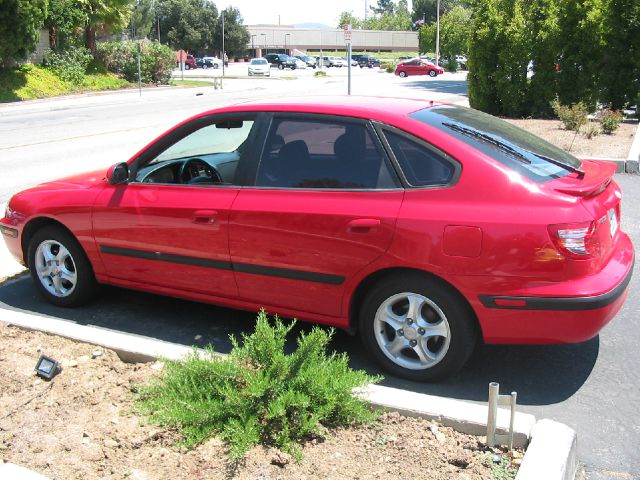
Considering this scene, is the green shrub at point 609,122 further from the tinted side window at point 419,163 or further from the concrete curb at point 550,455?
the concrete curb at point 550,455

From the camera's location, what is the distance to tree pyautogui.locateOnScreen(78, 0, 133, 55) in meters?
38.9

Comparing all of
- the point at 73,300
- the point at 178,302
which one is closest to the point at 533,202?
the point at 178,302

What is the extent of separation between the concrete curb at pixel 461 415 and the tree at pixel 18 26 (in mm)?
29997

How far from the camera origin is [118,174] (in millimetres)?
5035

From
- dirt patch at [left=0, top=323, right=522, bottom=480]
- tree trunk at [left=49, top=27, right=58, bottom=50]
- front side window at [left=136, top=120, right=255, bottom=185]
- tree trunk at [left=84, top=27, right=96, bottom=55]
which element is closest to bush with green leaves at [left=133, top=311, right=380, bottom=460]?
dirt patch at [left=0, top=323, right=522, bottom=480]

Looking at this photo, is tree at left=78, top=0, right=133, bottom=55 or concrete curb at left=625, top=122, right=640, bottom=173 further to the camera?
tree at left=78, top=0, right=133, bottom=55

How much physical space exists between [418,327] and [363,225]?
0.68 m

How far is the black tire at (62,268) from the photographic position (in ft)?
17.5

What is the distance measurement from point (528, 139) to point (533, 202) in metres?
1.04

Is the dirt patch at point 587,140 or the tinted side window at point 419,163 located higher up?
the tinted side window at point 419,163

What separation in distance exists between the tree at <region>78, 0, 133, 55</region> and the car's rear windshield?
3786 centimetres

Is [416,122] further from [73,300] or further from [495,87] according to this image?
[495,87]

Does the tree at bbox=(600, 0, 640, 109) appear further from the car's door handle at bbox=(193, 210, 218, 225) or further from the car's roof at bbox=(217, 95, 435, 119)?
the car's door handle at bbox=(193, 210, 218, 225)

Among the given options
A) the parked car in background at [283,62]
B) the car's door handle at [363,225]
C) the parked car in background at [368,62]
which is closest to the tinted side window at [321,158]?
the car's door handle at [363,225]
